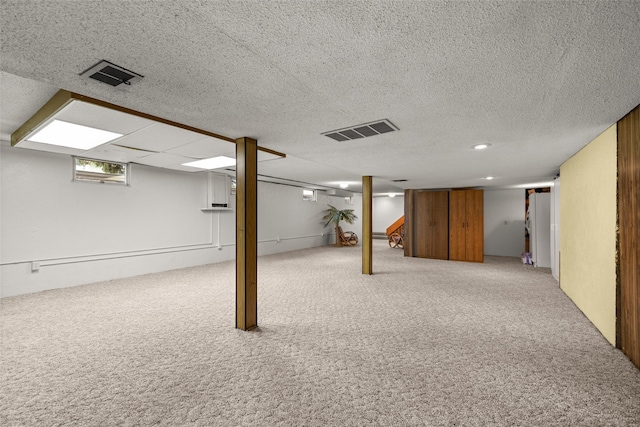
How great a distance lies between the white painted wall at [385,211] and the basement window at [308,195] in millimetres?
4187

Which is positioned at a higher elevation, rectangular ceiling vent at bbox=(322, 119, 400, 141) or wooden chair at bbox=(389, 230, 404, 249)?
rectangular ceiling vent at bbox=(322, 119, 400, 141)

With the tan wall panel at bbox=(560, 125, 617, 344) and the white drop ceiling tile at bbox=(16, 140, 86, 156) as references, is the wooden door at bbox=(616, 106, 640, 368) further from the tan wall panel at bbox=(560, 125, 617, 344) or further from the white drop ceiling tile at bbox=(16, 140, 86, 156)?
the white drop ceiling tile at bbox=(16, 140, 86, 156)

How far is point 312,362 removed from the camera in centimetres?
247

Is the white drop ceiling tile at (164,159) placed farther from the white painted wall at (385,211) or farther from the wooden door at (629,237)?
the white painted wall at (385,211)

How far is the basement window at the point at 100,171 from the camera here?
523cm

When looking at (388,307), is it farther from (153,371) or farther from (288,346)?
(153,371)

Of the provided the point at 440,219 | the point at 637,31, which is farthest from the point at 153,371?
the point at 440,219

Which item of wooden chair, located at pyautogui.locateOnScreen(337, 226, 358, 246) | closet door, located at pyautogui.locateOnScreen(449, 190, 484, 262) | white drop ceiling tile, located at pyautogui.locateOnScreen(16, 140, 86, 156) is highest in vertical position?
white drop ceiling tile, located at pyautogui.locateOnScreen(16, 140, 86, 156)

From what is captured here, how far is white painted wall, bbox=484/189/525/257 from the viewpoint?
912cm

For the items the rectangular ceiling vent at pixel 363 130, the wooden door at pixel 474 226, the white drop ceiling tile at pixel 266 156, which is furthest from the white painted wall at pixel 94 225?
the wooden door at pixel 474 226

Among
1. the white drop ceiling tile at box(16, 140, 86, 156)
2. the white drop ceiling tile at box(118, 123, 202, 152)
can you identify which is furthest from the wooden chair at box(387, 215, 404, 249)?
the white drop ceiling tile at box(16, 140, 86, 156)

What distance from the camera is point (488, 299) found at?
433 cm

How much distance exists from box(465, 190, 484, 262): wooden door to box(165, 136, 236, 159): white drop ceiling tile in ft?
22.0

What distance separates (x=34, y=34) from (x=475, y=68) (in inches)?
91.3
